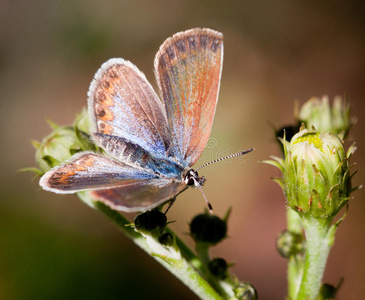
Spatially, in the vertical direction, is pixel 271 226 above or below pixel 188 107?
below

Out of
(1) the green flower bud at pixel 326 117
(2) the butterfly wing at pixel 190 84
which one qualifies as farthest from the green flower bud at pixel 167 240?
(1) the green flower bud at pixel 326 117

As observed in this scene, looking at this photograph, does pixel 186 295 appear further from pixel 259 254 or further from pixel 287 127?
pixel 287 127

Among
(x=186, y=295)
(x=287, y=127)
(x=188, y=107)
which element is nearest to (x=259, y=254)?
(x=186, y=295)

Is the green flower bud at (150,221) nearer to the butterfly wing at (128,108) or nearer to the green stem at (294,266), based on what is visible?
the butterfly wing at (128,108)

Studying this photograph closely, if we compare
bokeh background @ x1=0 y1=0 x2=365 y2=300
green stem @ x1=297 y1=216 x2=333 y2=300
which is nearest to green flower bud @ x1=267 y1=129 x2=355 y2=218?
green stem @ x1=297 y1=216 x2=333 y2=300

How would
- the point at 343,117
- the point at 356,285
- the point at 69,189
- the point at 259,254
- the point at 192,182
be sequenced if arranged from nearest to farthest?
the point at 69,189, the point at 192,182, the point at 343,117, the point at 356,285, the point at 259,254

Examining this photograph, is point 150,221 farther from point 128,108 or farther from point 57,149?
point 128,108

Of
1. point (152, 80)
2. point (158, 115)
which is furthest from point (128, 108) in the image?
point (152, 80)
